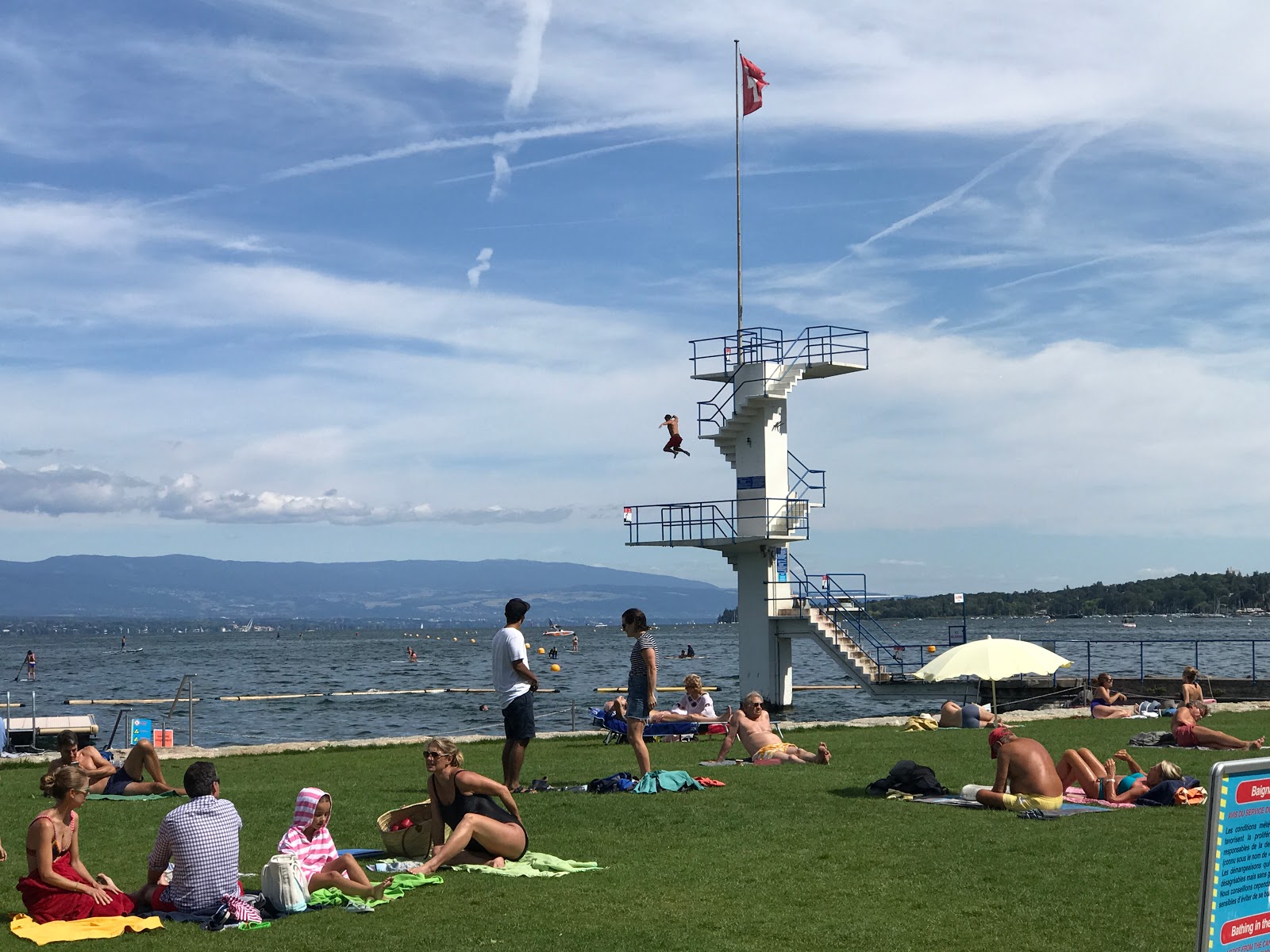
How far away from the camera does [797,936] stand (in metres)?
8.09

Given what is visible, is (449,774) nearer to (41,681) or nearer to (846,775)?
(846,775)

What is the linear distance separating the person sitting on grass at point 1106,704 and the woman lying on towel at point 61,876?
63.8 ft

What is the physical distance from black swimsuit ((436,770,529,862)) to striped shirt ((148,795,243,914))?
70.0 inches

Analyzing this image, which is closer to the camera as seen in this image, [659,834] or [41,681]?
[659,834]

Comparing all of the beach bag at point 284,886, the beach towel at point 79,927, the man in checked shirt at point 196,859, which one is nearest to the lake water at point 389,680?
the man in checked shirt at point 196,859

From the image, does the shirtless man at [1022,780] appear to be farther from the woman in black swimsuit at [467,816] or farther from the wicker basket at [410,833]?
the wicker basket at [410,833]

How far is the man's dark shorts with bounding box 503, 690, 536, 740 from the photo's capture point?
13602 mm

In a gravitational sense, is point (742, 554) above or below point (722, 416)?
below

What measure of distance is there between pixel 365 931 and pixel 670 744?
12474 mm

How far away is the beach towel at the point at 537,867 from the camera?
10.0 metres

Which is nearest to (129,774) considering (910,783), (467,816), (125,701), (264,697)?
(467,816)

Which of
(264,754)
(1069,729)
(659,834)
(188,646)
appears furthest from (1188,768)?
(188,646)

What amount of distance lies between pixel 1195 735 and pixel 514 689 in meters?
9.83

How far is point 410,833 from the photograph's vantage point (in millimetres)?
10828
